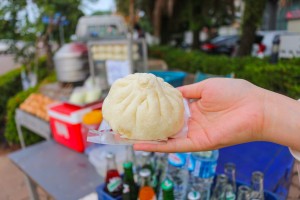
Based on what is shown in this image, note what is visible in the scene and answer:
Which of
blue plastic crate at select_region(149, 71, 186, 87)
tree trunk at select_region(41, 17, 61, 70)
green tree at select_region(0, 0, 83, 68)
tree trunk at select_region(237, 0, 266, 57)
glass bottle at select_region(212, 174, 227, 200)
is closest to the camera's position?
glass bottle at select_region(212, 174, 227, 200)

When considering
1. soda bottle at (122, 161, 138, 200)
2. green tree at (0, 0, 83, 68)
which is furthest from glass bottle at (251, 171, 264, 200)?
green tree at (0, 0, 83, 68)

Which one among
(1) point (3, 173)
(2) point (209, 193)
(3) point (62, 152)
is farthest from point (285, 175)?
(1) point (3, 173)

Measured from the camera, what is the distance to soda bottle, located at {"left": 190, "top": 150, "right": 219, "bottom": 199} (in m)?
1.19

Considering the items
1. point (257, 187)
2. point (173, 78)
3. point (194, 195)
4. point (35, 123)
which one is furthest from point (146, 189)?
point (35, 123)

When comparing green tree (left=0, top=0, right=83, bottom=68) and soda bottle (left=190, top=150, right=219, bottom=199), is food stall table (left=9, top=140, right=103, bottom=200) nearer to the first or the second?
soda bottle (left=190, top=150, right=219, bottom=199)

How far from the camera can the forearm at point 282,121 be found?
996 millimetres

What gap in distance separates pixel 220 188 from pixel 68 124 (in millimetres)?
1494

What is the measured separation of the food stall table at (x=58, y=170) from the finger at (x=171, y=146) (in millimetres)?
837

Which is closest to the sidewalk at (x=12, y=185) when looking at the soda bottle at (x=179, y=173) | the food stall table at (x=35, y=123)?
the food stall table at (x=35, y=123)

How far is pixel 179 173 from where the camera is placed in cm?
132

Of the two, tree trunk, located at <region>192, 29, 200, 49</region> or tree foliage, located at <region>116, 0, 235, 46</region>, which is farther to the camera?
tree trunk, located at <region>192, 29, 200, 49</region>

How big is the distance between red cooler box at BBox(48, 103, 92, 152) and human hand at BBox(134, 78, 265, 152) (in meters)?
1.22

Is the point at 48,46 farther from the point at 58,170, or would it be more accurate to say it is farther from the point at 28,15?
the point at 58,170

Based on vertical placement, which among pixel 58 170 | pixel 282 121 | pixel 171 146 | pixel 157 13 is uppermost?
pixel 157 13
